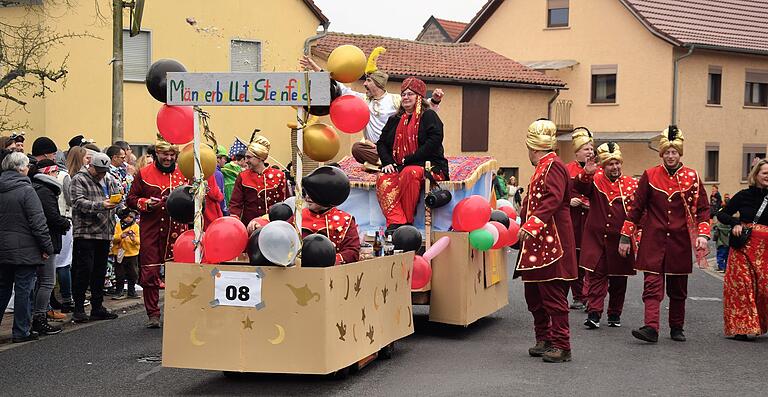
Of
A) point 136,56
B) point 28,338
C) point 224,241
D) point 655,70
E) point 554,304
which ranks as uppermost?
point 655,70

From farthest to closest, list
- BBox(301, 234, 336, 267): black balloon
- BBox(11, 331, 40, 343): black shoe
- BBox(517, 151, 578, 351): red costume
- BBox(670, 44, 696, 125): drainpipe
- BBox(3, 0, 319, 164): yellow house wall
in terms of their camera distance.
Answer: BBox(670, 44, 696, 125): drainpipe, BBox(3, 0, 319, 164): yellow house wall, BBox(11, 331, 40, 343): black shoe, BBox(517, 151, 578, 351): red costume, BBox(301, 234, 336, 267): black balloon

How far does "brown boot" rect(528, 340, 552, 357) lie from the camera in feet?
31.2

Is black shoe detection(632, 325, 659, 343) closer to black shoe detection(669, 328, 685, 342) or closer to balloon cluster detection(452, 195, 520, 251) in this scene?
black shoe detection(669, 328, 685, 342)

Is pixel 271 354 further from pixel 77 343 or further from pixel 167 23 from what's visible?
pixel 167 23

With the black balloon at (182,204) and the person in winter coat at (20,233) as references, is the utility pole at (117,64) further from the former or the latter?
the black balloon at (182,204)

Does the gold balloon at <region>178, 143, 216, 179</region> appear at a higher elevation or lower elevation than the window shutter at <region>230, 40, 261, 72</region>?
lower

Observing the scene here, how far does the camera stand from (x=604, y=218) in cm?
1173

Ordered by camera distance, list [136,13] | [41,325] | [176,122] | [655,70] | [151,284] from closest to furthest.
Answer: [176,122]
[41,325]
[151,284]
[136,13]
[655,70]

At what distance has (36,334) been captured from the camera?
10.7 m

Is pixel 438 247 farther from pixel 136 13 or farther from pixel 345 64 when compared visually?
pixel 136 13

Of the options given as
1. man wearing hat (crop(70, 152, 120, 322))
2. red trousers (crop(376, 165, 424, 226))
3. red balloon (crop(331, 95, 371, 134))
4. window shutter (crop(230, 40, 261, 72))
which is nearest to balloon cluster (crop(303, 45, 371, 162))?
red balloon (crop(331, 95, 371, 134))

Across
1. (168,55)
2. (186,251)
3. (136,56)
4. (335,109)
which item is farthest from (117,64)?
(168,55)

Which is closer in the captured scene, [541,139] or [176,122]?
[176,122]

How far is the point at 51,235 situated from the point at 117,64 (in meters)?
5.74
